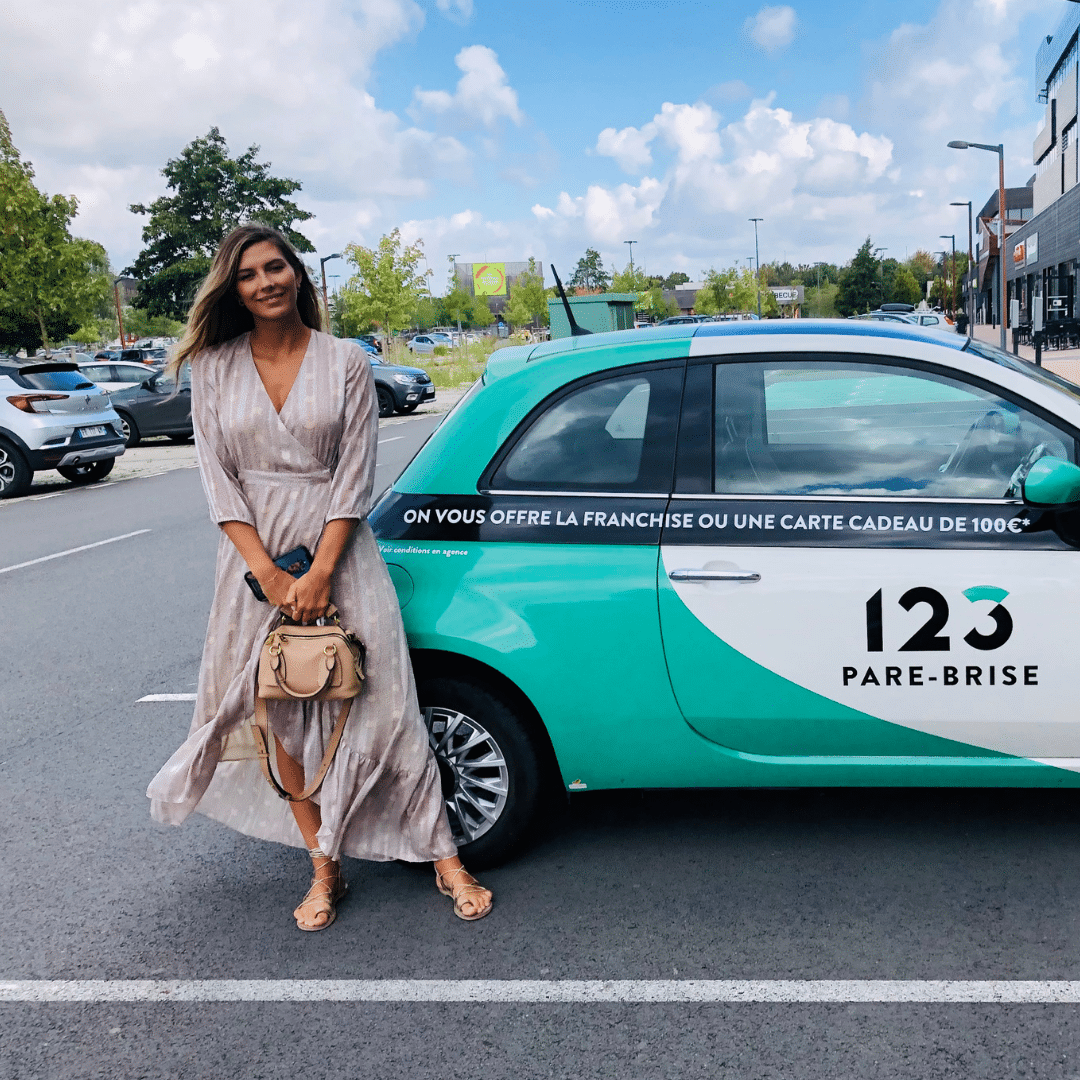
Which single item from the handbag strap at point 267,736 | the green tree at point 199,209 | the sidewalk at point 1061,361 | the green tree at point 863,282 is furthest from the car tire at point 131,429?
the green tree at point 863,282

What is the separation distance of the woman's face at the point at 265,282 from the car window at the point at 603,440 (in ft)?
2.67

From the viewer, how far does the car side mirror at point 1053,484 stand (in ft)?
10.6

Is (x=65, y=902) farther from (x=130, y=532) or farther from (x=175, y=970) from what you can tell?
(x=130, y=532)

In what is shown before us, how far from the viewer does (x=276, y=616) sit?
336cm

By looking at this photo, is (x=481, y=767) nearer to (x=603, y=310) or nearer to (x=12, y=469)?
(x=603, y=310)

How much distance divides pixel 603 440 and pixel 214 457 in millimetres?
1133

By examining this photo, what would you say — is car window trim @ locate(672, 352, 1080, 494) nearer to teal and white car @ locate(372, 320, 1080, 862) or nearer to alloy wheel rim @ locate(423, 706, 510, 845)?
teal and white car @ locate(372, 320, 1080, 862)

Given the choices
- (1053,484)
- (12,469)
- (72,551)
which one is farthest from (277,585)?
(12,469)

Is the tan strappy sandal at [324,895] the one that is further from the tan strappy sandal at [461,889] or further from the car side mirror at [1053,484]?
the car side mirror at [1053,484]

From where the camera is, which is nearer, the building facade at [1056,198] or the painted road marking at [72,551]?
the painted road marking at [72,551]

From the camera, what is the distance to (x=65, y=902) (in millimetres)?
3709

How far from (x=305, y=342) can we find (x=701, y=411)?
117 cm

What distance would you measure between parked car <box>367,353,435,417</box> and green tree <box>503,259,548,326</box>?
2297 inches

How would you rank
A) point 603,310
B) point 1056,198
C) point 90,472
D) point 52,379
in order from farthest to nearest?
1. point 1056,198
2. point 90,472
3. point 52,379
4. point 603,310
